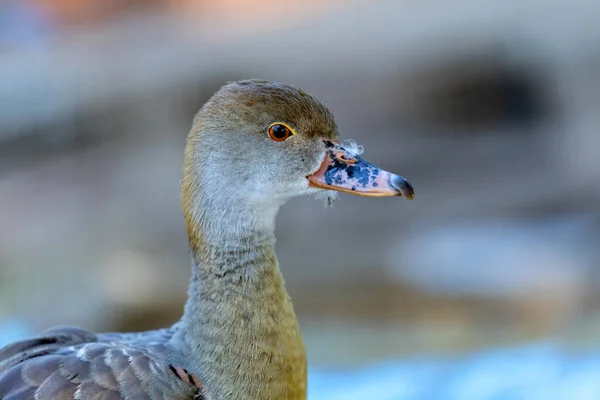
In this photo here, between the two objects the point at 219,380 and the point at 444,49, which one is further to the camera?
the point at 444,49

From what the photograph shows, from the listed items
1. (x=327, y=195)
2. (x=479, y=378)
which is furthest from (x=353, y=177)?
(x=479, y=378)

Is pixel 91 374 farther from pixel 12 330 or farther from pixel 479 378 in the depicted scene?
pixel 12 330

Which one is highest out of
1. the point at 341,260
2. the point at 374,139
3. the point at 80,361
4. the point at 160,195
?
the point at 374,139

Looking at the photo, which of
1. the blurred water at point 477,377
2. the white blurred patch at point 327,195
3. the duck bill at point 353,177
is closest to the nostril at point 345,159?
the duck bill at point 353,177

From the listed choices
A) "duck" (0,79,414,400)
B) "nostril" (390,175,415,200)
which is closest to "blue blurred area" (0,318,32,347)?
"duck" (0,79,414,400)

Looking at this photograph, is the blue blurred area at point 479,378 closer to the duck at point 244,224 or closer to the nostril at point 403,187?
the duck at point 244,224

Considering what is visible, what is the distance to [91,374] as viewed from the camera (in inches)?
59.1

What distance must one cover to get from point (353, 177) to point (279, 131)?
20 centimetres

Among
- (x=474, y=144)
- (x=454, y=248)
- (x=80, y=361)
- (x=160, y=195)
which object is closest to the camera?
(x=80, y=361)

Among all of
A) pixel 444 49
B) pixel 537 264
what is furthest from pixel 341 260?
pixel 444 49

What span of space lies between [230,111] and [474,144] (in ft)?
15.0

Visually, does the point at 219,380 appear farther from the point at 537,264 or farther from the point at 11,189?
the point at 11,189

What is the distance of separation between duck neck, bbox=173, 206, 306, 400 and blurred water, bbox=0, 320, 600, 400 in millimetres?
940

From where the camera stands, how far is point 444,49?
5945 mm
